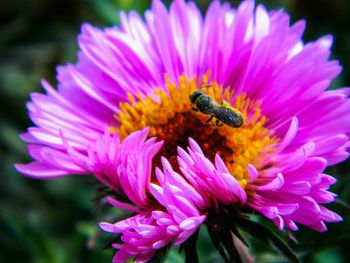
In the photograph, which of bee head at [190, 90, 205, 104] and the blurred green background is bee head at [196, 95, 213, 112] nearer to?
bee head at [190, 90, 205, 104]

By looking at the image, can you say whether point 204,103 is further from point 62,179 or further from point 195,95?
point 62,179

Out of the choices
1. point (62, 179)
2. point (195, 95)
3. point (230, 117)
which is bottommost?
point (230, 117)

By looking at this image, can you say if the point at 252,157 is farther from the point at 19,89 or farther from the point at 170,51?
the point at 19,89

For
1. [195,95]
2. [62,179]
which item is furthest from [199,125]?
[62,179]

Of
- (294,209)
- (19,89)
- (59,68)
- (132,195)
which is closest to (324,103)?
(294,209)

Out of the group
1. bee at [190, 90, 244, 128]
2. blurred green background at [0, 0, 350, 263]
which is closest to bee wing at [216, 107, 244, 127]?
bee at [190, 90, 244, 128]

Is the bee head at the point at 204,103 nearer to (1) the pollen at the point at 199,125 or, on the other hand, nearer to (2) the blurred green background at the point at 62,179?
(1) the pollen at the point at 199,125

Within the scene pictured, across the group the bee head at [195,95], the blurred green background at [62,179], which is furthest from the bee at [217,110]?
the blurred green background at [62,179]
